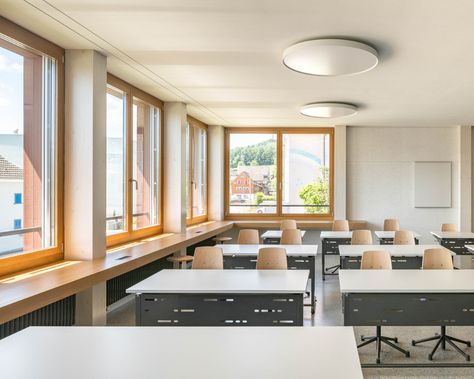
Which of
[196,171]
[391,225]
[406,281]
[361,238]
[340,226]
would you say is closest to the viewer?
[406,281]

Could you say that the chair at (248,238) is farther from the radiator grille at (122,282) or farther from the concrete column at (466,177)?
the concrete column at (466,177)

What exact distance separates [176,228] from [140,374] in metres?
5.74

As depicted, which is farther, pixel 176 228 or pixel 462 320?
pixel 176 228

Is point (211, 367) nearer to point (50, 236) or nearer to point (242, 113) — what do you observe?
point (50, 236)

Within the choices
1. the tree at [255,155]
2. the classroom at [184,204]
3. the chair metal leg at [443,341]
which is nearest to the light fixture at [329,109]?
the classroom at [184,204]

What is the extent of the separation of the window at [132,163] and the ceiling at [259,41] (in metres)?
0.29

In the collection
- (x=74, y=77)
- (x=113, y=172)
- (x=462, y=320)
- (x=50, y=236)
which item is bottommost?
(x=462, y=320)

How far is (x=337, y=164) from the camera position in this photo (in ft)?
32.9

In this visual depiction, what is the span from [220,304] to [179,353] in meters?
1.45

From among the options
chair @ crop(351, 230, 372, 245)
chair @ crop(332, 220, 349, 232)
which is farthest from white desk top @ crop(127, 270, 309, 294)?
chair @ crop(332, 220, 349, 232)

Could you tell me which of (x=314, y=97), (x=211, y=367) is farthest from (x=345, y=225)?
(x=211, y=367)

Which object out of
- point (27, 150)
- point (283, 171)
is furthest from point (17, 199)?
point (283, 171)

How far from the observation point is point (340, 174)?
10.0 metres

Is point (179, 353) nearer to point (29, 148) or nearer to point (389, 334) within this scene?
point (29, 148)
